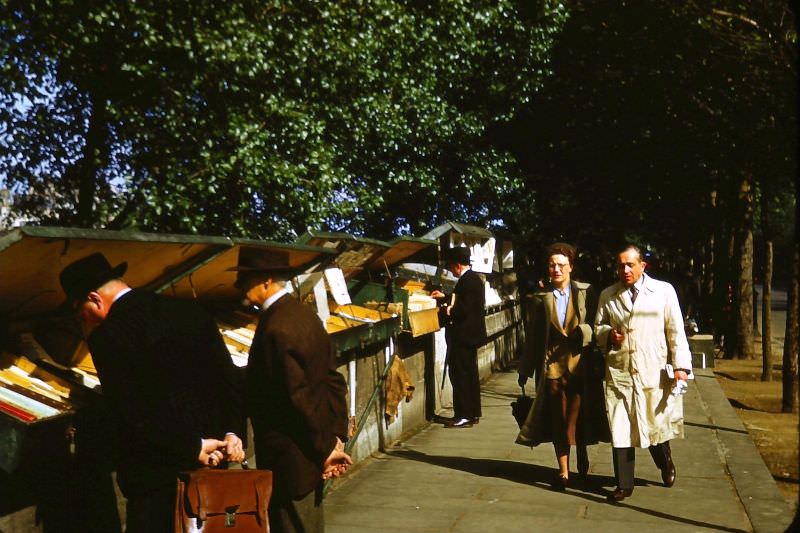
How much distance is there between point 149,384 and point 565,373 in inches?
183

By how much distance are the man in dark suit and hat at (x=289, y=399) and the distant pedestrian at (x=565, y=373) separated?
3653 millimetres

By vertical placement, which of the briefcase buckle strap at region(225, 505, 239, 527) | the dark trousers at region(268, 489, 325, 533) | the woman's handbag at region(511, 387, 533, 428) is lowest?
the woman's handbag at region(511, 387, 533, 428)

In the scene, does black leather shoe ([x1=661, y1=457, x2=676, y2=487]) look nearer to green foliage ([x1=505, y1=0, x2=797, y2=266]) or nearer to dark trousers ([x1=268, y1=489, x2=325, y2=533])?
green foliage ([x1=505, y1=0, x2=797, y2=266])

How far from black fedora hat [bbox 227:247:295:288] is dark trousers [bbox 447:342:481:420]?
6.60 m

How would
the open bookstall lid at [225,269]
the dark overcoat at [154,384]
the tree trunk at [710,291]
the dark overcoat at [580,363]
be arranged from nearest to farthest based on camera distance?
the dark overcoat at [154,384], the open bookstall lid at [225,269], the dark overcoat at [580,363], the tree trunk at [710,291]

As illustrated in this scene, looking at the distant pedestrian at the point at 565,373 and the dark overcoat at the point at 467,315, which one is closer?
the distant pedestrian at the point at 565,373

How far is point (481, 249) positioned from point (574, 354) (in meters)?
7.31

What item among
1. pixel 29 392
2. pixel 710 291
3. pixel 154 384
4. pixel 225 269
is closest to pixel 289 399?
pixel 154 384

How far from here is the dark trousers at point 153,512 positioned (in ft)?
13.1

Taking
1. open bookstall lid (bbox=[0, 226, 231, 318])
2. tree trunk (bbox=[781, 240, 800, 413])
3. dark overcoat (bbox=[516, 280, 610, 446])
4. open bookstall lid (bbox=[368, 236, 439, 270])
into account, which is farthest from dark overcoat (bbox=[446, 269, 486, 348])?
open bookstall lid (bbox=[0, 226, 231, 318])

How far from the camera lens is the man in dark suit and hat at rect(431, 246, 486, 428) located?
11.1m

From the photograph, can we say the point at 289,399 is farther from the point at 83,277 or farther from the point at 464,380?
the point at 464,380

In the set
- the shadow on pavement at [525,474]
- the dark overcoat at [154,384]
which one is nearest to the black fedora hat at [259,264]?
the dark overcoat at [154,384]

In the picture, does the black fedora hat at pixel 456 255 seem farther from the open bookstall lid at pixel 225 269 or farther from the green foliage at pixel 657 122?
the green foliage at pixel 657 122
